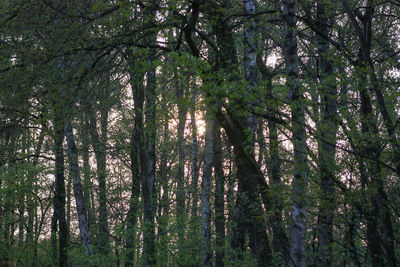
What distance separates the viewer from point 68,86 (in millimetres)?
9000

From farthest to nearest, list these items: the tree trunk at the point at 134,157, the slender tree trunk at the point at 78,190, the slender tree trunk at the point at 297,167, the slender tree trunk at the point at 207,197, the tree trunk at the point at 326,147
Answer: the slender tree trunk at the point at 78,190 → the slender tree trunk at the point at 207,197 → the tree trunk at the point at 134,157 → the slender tree trunk at the point at 297,167 → the tree trunk at the point at 326,147

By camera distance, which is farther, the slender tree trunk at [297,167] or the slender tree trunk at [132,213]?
the slender tree trunk at [132,213]

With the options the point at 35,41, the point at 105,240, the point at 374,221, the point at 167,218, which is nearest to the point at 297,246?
the point at 374,221

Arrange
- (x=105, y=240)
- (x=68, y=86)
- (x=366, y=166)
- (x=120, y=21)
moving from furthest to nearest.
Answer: (x=105, y=240), (x=68, y=86), (x=120, y=21), (x=366, y=166)

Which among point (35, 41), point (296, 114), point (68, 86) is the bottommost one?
point (296, 114)

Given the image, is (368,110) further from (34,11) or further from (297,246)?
(34,11)

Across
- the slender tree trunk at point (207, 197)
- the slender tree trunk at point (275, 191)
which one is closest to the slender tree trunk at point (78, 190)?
the slender tree trunk at point (207, 197)

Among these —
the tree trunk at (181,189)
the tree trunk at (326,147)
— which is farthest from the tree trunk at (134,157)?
the tree trunk at (326,147)

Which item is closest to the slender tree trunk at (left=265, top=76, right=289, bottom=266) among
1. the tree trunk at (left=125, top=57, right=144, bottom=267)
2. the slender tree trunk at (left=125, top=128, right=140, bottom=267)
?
the tree trunk at (left=125, top=57, right=144, bottom=267)

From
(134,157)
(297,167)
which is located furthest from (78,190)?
(297,167)

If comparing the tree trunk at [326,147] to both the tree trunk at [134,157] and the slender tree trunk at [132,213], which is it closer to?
the tree trunk at [134,157]

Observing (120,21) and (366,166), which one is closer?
(366,166)

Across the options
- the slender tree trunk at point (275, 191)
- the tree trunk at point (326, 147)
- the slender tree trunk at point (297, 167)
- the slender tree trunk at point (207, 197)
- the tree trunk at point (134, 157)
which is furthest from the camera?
the slender tree trunk at point (207, 197)

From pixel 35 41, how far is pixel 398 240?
716cm
